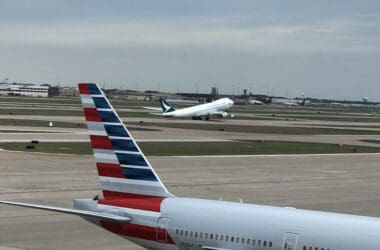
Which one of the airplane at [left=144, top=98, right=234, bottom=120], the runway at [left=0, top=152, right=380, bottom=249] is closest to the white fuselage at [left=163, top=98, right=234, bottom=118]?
the airplane at [left=144, top=98, right=234, bottom=120]

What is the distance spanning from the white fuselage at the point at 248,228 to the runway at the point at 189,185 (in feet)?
20.1

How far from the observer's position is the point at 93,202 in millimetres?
16812

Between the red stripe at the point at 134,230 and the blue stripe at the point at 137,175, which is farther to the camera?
the blue stripe at the point at 137,175

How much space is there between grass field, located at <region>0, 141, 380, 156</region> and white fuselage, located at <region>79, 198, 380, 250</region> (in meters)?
38.4

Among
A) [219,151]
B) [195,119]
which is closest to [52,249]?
[219,151]

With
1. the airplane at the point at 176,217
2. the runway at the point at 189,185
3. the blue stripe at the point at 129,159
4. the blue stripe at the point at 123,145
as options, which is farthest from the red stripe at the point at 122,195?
the runway at the point at 189,185

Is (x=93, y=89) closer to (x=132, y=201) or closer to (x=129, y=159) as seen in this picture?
(x=129, y=159)

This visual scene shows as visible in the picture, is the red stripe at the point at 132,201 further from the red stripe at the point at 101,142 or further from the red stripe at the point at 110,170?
the red stripe at the point at 101,142

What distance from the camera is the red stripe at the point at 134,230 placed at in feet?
50.9

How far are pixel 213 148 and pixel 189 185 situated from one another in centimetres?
2571

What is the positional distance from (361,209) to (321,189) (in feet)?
23.3

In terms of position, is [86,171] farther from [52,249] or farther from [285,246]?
[285,246]

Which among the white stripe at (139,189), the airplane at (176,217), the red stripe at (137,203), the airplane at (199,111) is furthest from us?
the airplane at (199,111)

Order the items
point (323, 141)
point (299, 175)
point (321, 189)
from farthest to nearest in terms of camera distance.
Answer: point (323, 141) → point (299, 175) → point (321, 189)
